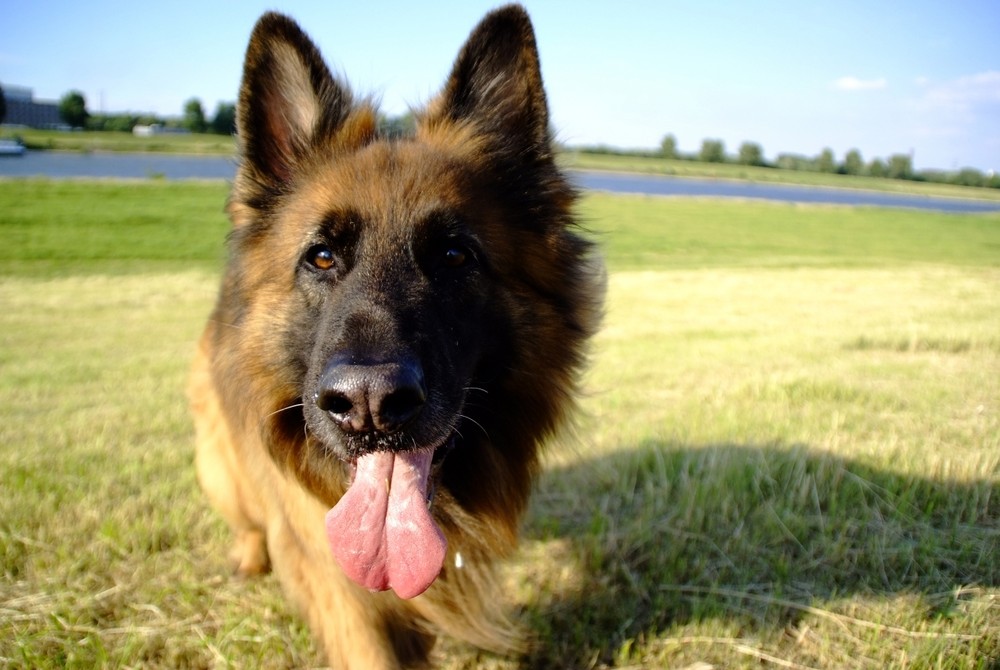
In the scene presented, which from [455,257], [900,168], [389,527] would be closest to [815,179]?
[900,168]

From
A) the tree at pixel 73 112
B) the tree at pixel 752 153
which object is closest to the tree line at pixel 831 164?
the tree at pixel 752 153

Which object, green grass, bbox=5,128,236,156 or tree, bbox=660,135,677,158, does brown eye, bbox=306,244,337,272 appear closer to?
green grass, bbox=5,128,236,156

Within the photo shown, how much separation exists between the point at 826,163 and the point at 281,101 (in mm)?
131708

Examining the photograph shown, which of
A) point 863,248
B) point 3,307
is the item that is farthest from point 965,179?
point 3,307

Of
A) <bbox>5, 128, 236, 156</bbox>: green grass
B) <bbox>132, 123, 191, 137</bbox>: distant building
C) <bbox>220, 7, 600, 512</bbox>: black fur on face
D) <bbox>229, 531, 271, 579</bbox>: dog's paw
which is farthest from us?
<bbox>132, 123, 191, 137</bbox>: distant building

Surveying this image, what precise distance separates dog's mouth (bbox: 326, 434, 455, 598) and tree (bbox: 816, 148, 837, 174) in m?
130

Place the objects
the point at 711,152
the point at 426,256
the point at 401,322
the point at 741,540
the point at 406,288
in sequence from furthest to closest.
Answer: the point at 711,152 < the point at 741,540 < the point at 426,256 < the point at 406,288 < the point at 401,322

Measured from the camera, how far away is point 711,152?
12900 cm

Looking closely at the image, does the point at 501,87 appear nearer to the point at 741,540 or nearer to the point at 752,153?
the point at 741,540

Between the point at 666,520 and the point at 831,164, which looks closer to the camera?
the point at 666,520

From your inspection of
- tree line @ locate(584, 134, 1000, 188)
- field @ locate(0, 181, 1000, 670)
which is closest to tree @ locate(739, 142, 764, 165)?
tree line @ locate(584, 134, 1000, 188)

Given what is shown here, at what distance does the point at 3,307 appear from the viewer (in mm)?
12320

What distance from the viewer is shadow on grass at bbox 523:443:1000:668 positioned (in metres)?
3.22

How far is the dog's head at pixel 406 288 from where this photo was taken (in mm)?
2566
